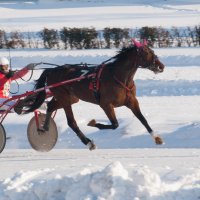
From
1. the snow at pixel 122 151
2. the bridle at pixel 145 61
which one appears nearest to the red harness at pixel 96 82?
the bridle at pixel 145 61

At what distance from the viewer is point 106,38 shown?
25.7 m

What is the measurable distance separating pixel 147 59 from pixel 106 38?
591 inches

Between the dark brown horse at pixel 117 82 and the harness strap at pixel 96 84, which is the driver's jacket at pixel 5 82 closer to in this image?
the dark brown horse at pixel 117 82

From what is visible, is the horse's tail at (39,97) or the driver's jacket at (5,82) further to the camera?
the horse's tail at (39,97)

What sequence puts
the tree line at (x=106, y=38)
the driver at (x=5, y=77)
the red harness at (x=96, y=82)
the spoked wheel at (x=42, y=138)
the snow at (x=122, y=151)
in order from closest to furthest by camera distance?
the snow at (x=122, y=151) < the red harness at (x=96, y=82) < the driver at (x=5, y=77) < the spoked wheel at (x=42, y=138) < the tree line at (x=106, y=38)

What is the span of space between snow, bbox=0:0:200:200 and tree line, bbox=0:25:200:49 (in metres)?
1.33

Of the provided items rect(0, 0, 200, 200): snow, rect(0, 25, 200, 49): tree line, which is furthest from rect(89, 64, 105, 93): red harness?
rect(0, 25, 200, 49): tree line

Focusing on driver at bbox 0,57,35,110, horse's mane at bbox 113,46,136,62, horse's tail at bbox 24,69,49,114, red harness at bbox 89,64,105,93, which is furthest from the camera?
horse's tail at bbox 24,69,49,114

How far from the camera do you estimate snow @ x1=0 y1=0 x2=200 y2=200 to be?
661 cm

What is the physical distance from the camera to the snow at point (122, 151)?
6.61 metres

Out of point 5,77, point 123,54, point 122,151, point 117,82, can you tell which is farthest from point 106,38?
point 117,82

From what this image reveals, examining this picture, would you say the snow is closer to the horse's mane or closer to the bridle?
the bridle

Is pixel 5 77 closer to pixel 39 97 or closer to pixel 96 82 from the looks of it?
pixel 39 97

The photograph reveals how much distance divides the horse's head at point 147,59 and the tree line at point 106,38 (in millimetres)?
14101
